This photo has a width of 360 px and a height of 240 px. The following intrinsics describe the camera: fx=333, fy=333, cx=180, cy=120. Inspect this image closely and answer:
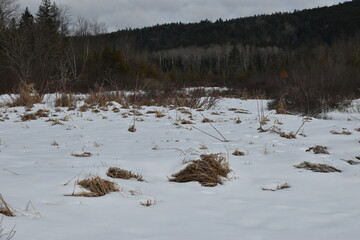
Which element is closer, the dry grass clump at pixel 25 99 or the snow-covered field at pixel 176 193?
the snow-covered field at pixel 176 193

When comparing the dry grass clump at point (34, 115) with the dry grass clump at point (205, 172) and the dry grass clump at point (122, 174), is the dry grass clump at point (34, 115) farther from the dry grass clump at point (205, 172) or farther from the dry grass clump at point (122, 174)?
the dry grass clump at point (205, 172)

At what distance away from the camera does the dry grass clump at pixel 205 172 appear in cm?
276

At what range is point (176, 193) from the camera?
245 centimetres

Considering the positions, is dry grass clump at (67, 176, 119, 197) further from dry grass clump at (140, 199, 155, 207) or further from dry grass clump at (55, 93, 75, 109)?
dry grass clump at (55, 93, 75, 109)

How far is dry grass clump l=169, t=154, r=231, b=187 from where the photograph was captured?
9.05 feet

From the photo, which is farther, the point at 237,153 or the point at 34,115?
the point at 34,115

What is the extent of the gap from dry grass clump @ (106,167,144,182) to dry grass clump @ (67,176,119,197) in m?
0.32

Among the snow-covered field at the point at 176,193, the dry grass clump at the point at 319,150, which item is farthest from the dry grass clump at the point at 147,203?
the dry grass clump at the point at 319,150

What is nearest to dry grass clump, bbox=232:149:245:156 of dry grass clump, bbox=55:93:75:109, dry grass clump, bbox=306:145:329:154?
dry grass clump, bbox=306:145:329:154

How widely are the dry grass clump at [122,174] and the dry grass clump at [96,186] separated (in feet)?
1.06

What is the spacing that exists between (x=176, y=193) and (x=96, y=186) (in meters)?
0.58

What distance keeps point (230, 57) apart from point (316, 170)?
214 feet

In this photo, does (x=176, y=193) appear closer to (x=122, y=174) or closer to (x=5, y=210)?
(x=122, y=174)

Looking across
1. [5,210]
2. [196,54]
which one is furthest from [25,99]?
[196,54]
